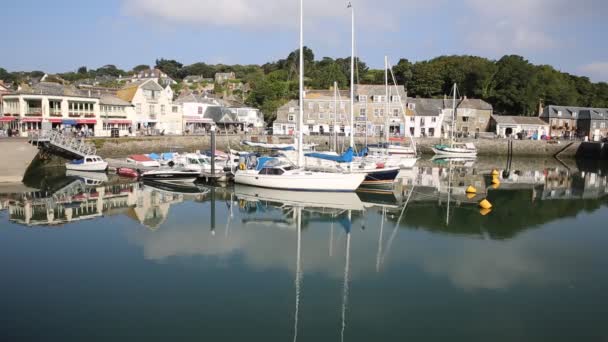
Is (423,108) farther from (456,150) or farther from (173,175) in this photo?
(173,175)

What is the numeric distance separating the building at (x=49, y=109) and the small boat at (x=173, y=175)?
16.9 meters

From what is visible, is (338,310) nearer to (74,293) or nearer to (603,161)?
(74,293)

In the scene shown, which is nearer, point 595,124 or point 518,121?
point 595,124

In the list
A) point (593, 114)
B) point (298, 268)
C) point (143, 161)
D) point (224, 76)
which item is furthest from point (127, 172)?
point (224, 76)

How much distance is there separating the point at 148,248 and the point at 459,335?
12.1 metres

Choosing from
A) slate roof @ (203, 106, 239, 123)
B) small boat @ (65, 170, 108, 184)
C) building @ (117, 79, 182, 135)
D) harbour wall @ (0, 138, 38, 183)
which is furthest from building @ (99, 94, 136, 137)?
harbour wall @ (0, 138, 38, 183)

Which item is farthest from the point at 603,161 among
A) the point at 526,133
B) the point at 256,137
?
the point at 256,137

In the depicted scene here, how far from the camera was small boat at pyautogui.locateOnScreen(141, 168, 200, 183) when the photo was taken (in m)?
34.0

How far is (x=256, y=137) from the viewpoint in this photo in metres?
61.7

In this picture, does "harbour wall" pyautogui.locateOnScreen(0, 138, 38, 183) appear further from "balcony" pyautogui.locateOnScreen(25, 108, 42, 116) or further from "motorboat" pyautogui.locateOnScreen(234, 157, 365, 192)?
"motorboat" pyautogui.locateOnScreen(234, 157, 365, 192)

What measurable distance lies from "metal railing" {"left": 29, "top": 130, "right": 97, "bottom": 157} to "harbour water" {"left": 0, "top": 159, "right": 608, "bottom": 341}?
37.6ft

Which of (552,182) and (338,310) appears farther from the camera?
(552,182)

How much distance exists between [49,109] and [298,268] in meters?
42.2

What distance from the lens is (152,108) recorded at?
6028cm
